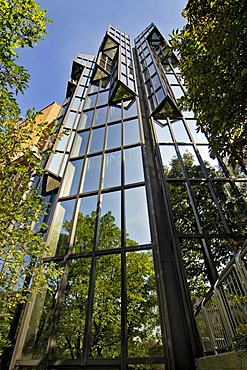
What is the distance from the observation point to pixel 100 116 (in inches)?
430

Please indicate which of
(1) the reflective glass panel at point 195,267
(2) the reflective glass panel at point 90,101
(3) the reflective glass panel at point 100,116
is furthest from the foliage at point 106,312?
(2) the reflective glass panel at point 90,101

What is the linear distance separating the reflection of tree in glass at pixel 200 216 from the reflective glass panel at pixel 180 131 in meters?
1.22

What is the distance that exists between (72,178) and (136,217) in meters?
3.45

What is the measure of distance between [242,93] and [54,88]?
616 inches

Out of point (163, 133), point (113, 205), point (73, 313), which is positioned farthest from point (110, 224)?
point (163, 133)

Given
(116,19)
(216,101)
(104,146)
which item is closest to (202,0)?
(216,101)

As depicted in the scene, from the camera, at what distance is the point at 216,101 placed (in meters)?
3.47

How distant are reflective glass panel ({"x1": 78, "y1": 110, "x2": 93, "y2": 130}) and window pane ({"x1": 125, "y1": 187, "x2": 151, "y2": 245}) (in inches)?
210

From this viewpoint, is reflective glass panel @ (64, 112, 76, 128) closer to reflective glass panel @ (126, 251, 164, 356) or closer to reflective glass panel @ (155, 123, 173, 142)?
reflective glass panel @ (155, 123, 173, 142)

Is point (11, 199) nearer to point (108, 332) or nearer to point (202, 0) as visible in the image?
point (108, 332)

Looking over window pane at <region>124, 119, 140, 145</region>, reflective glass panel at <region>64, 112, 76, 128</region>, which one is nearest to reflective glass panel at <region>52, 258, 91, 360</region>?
window pane at <region>124, 119, 140, 145</region>

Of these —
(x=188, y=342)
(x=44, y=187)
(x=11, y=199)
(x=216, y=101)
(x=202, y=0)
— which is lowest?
(x=188, y=342)

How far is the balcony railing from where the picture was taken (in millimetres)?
2321

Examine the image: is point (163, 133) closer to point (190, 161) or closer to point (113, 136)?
point (190, 161)
